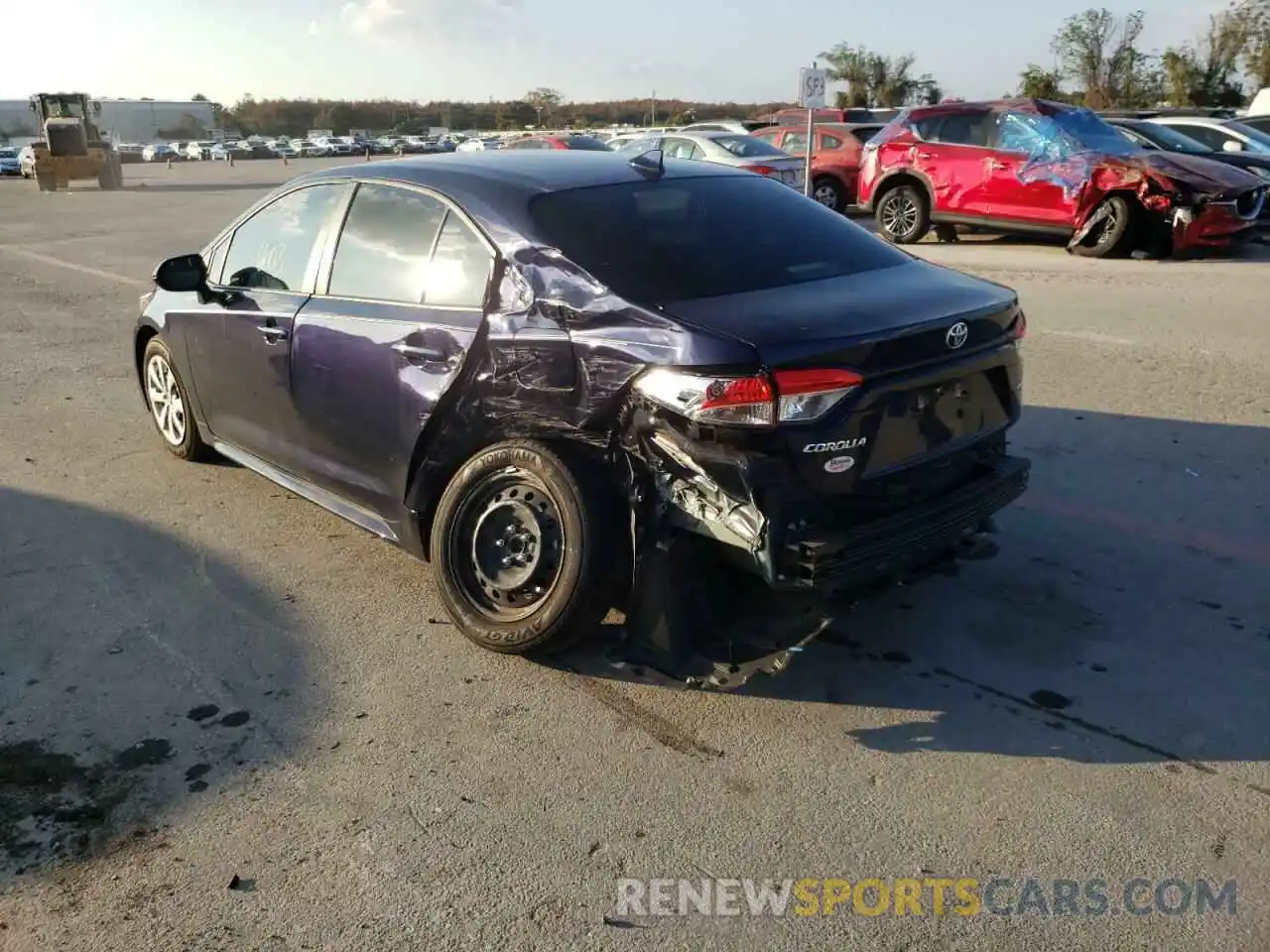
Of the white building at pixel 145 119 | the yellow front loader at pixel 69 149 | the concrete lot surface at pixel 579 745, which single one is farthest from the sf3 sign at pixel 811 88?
the white building at pixel 145 119

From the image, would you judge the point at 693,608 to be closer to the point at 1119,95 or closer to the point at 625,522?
the point at 625,522

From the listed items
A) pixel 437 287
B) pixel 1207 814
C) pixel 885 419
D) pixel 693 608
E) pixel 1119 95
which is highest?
pixel 1119 95

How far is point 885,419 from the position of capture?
3363 millimetres

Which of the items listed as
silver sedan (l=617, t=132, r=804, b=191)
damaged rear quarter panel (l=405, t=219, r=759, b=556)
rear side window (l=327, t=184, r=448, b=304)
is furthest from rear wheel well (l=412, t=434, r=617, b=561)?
silver sedan (l=617, t=132, r=804, b=191)

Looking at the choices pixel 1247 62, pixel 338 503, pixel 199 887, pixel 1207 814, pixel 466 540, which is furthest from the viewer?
pixel 1247 62

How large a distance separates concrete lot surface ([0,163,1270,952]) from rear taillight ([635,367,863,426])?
3.32 ft

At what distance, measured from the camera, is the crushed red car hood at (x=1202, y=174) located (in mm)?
12102

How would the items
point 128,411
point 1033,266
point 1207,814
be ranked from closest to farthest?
point 1207,814
point 128,411
point 1033,266

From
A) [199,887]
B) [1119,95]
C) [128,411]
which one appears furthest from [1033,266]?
[1119,95]

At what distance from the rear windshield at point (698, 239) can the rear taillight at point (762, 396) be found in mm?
417

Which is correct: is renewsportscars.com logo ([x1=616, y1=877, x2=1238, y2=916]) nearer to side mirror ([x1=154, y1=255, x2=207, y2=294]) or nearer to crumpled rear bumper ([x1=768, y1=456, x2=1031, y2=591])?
crumpled rear bumper ([x1=768, y1=456, x2=1031, y2=591])

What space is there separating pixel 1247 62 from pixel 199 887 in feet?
164

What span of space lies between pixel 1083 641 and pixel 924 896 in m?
1.57

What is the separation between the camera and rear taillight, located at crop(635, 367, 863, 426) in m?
3.16
